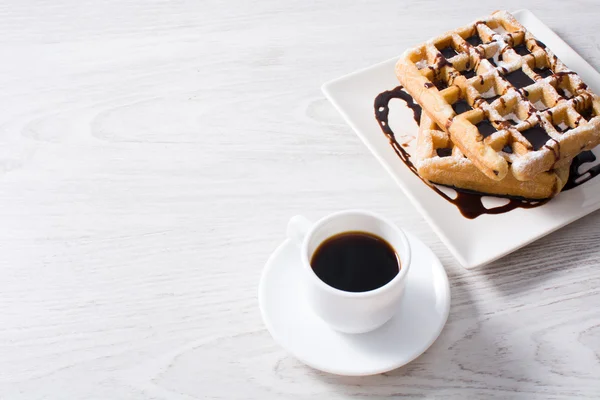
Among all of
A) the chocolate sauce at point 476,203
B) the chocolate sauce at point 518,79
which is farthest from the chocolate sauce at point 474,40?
the chocolate sauce at point 476,203

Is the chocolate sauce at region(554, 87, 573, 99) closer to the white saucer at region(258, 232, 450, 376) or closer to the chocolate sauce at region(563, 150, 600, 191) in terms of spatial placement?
the chocolate sauce at region(563, 150, 600, 191)

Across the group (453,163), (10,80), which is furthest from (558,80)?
(10,80)

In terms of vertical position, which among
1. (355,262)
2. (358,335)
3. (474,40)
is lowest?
(358,335)

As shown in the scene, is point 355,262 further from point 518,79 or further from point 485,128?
point 518,79

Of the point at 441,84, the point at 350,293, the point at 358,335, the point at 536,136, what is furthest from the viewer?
the point at 441,84

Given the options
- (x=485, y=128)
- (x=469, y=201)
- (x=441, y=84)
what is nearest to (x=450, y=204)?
(x=469, y=201)

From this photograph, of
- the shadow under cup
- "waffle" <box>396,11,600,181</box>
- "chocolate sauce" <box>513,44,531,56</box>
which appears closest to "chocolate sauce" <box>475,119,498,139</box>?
"waffle" <box>396,11,600,181</box>

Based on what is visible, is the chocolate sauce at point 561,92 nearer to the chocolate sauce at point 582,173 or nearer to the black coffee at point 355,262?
the chocolate sauce at point 582,173
